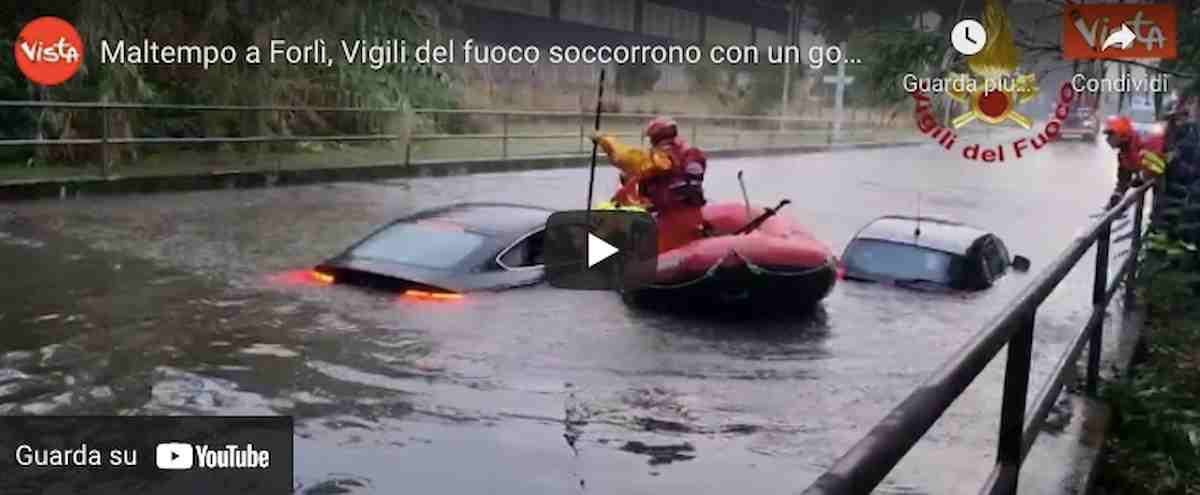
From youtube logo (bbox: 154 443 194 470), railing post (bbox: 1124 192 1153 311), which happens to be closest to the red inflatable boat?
railing post (bbox: 1124 192 1153 311)

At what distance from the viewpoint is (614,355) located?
5.90 metres

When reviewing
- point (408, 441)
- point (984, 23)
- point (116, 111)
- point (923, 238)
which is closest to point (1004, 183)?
point (923, 238)

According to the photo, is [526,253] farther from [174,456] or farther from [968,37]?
[174,456]

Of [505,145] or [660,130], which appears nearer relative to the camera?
[660,130]

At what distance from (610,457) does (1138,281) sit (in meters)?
2.54

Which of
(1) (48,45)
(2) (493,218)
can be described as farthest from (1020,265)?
(1) (48,45)

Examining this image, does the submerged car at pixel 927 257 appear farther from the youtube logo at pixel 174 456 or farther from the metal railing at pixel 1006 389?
the youtube logo at pixel 174 456

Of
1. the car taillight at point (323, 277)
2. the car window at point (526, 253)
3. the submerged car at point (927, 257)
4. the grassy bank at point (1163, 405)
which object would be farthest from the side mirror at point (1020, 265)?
the car taillight at point (323, 277)

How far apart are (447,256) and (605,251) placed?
95 centimetres

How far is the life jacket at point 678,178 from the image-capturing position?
271 inches

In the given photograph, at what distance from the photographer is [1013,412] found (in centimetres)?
229

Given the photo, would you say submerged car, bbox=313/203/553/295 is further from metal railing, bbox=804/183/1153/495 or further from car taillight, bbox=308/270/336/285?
metal railing, bbox=804/183/1153/495

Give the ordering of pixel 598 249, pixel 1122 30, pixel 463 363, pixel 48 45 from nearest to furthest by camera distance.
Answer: pixel 1122 30
pixel 48 45
pixel 463 363
pixel 598 249

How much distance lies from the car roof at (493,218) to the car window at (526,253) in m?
0.05
